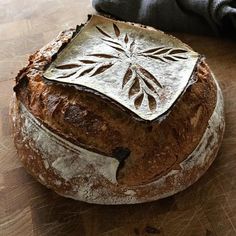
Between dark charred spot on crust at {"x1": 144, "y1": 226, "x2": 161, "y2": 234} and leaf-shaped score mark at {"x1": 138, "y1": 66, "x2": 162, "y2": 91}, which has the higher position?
leaf-shaped score mark at {"x1": 138, "y1": 66, "x2": 162, "y2": 91}

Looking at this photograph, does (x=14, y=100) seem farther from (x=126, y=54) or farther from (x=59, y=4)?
(x=59, y=4)

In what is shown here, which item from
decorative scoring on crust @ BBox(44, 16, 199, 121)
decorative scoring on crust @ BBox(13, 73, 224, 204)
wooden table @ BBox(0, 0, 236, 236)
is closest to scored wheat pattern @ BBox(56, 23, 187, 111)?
decorative scoring on crust @ BBox(44, 16, 199, 121)

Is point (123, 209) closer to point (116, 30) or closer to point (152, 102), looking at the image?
point (152, 102)

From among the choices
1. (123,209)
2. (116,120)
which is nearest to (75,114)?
(116,120)

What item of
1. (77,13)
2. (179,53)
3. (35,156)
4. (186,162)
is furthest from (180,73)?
(77,13)

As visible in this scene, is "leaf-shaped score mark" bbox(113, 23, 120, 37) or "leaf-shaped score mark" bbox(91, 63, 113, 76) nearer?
"leaf-shaped score mark" bbox(91, 63, 113, 76)

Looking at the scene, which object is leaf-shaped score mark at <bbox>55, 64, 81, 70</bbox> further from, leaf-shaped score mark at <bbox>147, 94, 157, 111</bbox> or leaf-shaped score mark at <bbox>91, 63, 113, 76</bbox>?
leaf-shaped score mark at <bbox>147, 94, 157, 111</bbox>

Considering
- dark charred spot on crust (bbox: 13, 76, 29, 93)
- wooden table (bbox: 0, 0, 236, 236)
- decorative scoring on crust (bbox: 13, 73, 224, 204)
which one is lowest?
wooden table (bbox: 0, 0, 236, 236)
